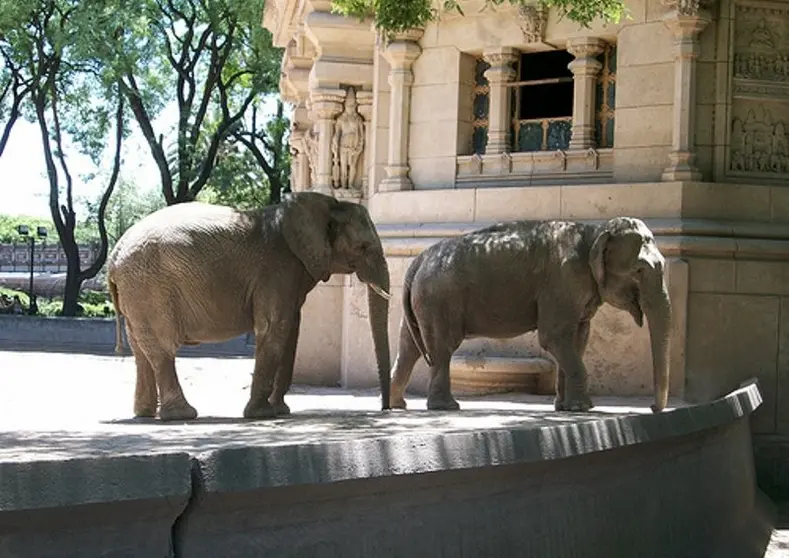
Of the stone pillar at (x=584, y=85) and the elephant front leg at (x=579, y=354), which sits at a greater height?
the stone pillar at (x=584, y=85)

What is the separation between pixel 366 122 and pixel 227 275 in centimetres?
837

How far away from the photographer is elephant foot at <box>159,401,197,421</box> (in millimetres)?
10195

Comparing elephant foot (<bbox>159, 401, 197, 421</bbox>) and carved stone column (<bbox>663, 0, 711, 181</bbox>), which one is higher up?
carved stone column (<bbox>663, 0, 711, 181</bbox>)

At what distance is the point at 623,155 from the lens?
15359 mm

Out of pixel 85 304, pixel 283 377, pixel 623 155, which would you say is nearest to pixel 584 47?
pixel 623 155

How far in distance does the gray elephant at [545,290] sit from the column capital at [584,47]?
14.2 ft

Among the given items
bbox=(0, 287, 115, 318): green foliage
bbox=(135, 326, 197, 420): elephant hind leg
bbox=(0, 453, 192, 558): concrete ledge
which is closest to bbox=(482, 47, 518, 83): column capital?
bbox=(135, 326, 197, 420): elephant hind leg

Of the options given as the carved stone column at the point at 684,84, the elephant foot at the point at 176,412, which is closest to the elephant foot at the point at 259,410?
the elephant foot at the point at 176,412

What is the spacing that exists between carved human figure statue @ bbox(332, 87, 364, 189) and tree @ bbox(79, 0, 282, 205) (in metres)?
17.6

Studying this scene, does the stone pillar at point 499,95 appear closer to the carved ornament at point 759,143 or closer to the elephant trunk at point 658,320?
the carved ornament at point 759,143

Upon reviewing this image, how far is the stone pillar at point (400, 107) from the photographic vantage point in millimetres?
16438

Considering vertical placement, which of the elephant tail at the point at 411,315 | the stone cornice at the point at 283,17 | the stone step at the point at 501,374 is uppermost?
the stone cornice at the point at 283,17

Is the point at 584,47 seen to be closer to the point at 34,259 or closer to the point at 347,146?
the point at 347,146

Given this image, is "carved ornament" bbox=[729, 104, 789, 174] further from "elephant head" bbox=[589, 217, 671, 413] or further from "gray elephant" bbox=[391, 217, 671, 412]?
"elephant head" bbox=[589, 217, 671, 413]
